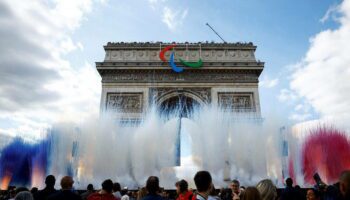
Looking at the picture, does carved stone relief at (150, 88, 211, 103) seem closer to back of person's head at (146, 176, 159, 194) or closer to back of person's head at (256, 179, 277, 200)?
back of person's head at (146, 176, 159, 194)

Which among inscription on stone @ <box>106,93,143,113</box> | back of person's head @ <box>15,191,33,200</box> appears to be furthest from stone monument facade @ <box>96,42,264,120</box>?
back of person's head @ <box>15,191,33,200</box>

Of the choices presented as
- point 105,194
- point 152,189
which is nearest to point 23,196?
point 105,194

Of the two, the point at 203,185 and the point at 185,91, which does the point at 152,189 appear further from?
→ the point at 185,91

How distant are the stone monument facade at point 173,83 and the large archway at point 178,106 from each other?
235 mm

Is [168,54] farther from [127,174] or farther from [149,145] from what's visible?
[127,174]

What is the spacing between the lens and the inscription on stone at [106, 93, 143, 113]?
24.7 meters

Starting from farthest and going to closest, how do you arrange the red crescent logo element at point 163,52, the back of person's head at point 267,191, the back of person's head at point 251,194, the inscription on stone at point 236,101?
the red crescent logo element at point 163,52 → the inscription on stone at point 236,101 → the back of person's head at point 267,191 → the back of person's head at point 251,194

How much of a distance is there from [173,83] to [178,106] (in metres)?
2.66

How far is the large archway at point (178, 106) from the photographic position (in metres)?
25.3

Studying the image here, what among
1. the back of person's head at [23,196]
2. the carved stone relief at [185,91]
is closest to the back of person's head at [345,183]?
the back of person's head at [23,196]

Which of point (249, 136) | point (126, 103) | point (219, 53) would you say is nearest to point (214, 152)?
point (249, 136)

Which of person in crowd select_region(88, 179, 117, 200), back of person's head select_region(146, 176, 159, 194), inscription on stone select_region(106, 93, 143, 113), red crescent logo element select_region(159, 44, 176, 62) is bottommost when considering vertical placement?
person in crowd select_region(88, 179, 117, 200)

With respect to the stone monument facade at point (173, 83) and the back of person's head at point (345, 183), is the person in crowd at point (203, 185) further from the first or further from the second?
the stone monument facade at point (173, 83)

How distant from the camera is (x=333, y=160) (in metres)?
17.9
